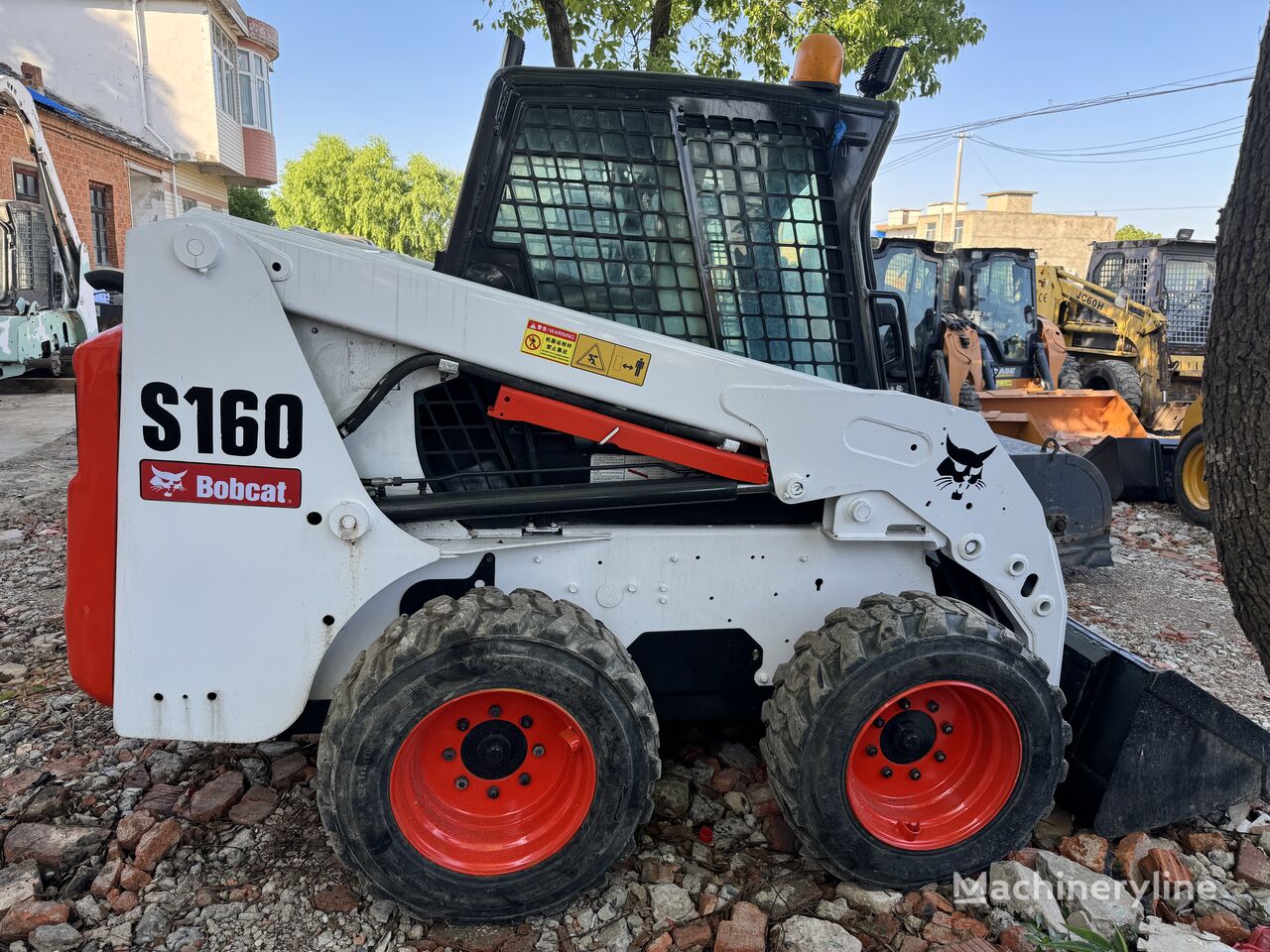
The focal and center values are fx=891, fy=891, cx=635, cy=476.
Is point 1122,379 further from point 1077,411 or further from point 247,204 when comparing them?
point 247,204

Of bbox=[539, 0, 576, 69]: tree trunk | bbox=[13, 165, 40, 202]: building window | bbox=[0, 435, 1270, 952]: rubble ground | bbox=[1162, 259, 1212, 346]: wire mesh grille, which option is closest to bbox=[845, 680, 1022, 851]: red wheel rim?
bbox=[0, 435, 1270, 952]: rubble ground

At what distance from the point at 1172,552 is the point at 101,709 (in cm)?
704

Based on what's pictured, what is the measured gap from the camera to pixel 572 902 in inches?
103

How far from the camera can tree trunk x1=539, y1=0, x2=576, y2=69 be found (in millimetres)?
6512

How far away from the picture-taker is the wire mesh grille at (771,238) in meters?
2.71

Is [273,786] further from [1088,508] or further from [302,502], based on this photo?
[1088,508]

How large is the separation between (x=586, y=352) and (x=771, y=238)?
2.43 ft

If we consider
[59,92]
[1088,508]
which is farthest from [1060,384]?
[59,92]

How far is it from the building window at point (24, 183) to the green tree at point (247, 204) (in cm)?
997

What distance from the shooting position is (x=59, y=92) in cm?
2105

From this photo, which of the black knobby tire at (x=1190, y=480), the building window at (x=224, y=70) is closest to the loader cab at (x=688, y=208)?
the black knobby tire at (x=1190, y=480)

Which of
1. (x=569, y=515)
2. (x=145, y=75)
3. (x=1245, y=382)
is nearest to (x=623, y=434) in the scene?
(x=569, y=515)

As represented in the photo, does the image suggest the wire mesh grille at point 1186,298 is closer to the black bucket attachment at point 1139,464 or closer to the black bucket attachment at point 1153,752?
the black bucket attachment at point 1139,464

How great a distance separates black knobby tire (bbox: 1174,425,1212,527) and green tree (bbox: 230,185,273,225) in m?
24.5
